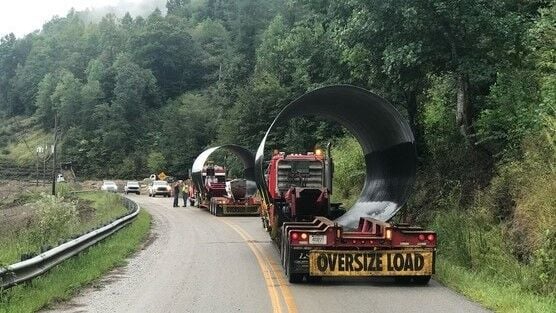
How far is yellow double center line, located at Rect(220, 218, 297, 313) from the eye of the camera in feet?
29.7

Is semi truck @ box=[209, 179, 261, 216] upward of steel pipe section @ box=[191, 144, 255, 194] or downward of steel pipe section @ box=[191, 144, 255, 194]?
downward

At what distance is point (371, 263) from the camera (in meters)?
10.8

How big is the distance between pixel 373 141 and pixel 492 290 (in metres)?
7.86

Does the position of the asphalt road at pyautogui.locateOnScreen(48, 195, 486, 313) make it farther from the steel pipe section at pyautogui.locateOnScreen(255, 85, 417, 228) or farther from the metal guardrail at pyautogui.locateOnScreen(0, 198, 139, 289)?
the steel pipe section at pyautogui.locateOnScreen(255, 85, 417, 228)

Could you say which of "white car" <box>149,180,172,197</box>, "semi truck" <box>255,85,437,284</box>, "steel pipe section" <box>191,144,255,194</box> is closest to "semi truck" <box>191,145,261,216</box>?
"steel pipe section" <box>191,144,255,194</box>

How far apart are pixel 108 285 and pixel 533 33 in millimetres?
11093

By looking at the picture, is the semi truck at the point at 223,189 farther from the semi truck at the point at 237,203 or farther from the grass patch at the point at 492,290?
the grass patch at the point at 492,290

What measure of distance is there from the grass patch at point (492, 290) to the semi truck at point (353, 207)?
647mm

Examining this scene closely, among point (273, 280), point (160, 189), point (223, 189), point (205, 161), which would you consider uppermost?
point (205, 161)

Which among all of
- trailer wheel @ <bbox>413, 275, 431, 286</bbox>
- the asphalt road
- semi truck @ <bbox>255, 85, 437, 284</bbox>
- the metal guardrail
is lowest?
the asphalt road

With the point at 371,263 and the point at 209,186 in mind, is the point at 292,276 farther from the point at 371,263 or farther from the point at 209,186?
the point at 209,186

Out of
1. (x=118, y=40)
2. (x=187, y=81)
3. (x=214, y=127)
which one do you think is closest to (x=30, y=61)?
(x=118, y=40)

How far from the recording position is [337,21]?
2033 cm

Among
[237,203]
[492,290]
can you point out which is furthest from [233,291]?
[237,203]
